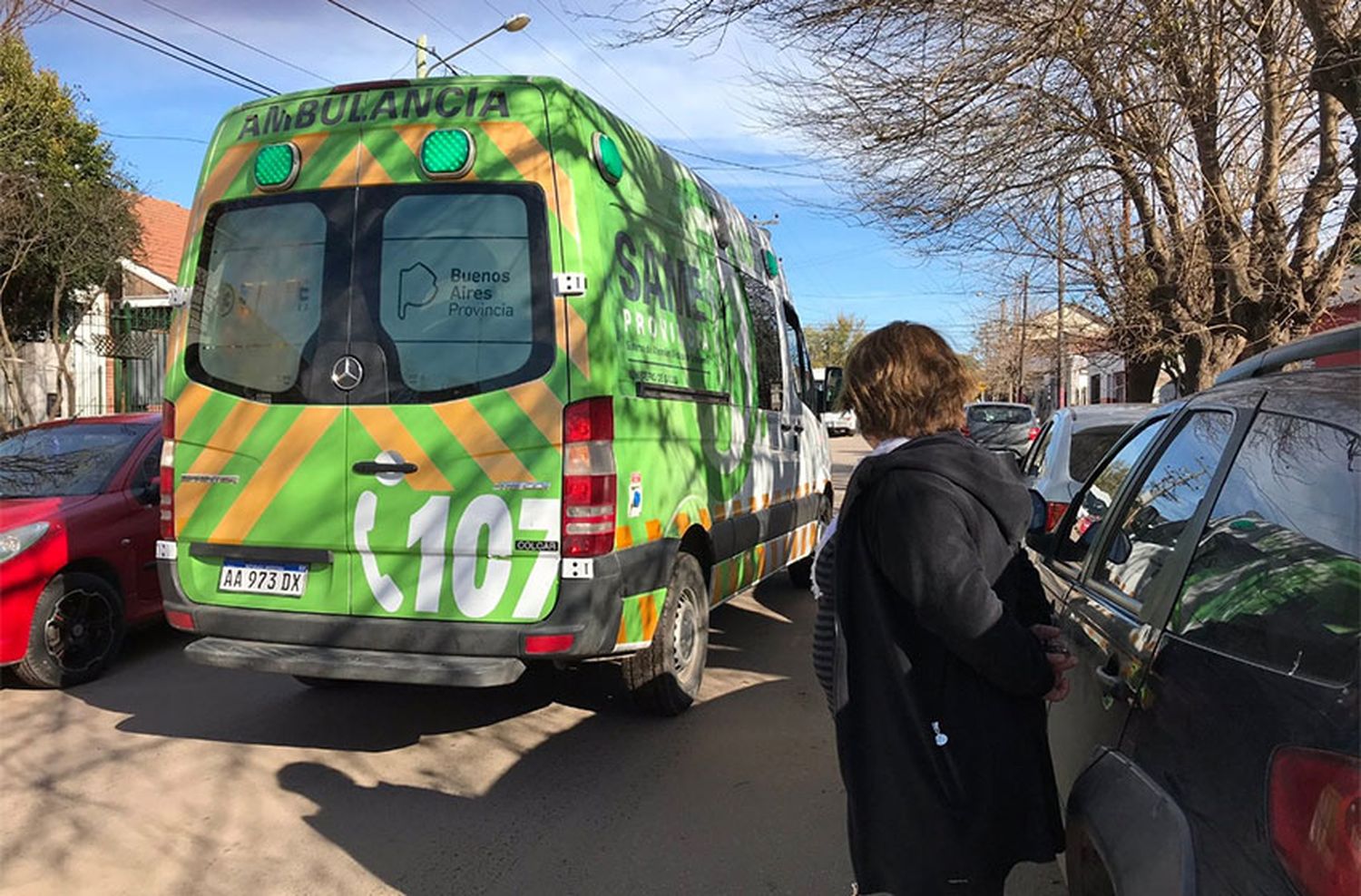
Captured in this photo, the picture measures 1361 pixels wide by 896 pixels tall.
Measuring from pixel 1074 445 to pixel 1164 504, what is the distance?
4.44 m

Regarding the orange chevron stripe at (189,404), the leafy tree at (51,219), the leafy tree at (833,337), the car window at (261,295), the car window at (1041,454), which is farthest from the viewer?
the leafy tree at (833,337)

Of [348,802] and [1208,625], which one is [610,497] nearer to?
[348,802]

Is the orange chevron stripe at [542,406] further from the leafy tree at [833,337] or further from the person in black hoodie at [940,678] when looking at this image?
the leafy tree at [833,337]

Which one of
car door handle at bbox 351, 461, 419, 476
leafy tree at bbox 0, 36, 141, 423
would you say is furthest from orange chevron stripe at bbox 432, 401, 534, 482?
leafy tree at bbox 0, 36, 141, 423

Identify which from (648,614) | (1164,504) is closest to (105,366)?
(648,614)

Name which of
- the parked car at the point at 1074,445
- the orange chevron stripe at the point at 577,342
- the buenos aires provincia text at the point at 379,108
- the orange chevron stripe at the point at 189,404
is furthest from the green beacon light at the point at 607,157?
the parked car at the point at 1074,445

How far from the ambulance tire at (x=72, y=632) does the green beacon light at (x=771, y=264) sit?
4800 mm

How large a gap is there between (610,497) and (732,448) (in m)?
1.76

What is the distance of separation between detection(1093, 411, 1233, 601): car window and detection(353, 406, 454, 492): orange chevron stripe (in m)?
2.58

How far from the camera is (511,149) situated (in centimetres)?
425

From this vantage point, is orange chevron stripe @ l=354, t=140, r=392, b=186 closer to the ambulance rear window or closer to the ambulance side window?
the ambulance rear window

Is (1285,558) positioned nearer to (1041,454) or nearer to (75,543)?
(75,543)

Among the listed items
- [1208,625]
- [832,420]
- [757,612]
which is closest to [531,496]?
[1208,625]

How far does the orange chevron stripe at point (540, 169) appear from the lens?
4.21 metres
